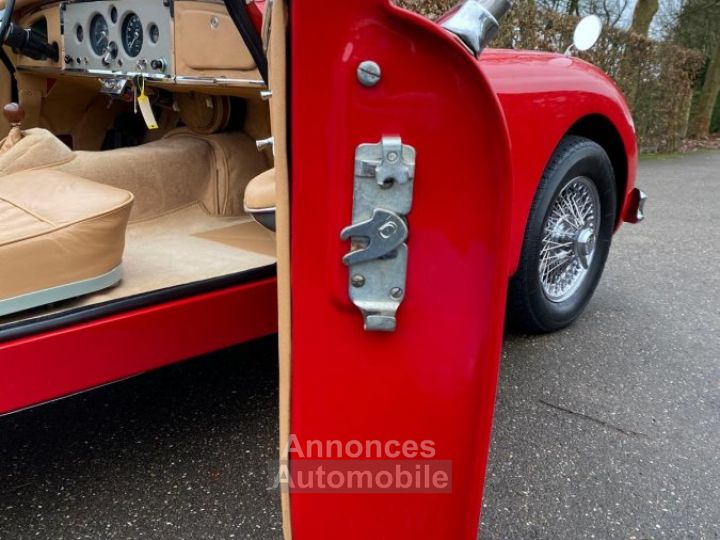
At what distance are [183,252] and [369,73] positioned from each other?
122 cm

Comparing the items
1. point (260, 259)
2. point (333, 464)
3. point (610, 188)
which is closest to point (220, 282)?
point (260, 259)

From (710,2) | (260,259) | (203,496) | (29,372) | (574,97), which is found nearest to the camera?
(29,372)

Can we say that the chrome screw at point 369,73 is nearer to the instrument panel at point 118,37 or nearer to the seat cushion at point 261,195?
the seat cushion at point 261,195

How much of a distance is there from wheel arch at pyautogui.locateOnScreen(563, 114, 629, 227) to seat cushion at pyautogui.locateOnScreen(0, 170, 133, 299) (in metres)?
1.65

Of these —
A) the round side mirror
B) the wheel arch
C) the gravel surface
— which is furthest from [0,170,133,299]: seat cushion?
the round side mirror

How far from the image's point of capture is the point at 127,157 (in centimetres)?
229

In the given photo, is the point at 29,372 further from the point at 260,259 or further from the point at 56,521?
the point at 260,259

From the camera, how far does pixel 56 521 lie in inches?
58.9

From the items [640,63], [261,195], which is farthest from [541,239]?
[640,63]

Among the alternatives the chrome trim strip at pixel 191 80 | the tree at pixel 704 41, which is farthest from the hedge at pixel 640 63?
the chrome trim strip at pixel 191 80

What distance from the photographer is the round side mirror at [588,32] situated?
7.25ft

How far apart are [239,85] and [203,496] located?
123 centimetres

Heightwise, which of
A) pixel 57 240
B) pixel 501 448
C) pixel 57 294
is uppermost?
pixel 57 240

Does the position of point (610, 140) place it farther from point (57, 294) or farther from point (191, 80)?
point (57, 294)
